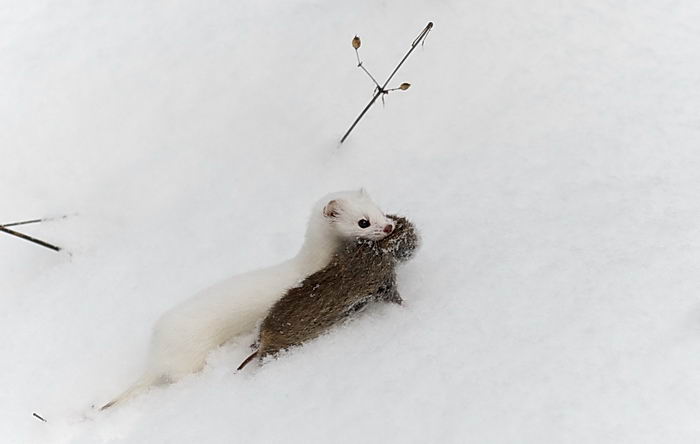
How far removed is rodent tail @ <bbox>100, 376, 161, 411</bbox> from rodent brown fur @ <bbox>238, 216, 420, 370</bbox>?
37 centimetres

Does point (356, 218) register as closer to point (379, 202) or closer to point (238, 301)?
point (379, 202)

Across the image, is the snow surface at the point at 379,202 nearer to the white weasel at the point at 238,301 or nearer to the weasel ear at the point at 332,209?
the white weasel at the point at 238,301

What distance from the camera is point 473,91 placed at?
2.67 metres

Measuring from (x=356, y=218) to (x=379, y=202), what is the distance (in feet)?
1.38

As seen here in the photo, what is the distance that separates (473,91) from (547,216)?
784 millimetres

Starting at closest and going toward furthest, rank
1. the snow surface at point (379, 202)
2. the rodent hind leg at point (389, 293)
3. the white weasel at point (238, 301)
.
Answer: the snow surface at point (379, 202) < the white weasel at point (238, 301) < the rodent hind leg at point (389, 293)

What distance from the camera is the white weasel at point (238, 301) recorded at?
2043 millimetres

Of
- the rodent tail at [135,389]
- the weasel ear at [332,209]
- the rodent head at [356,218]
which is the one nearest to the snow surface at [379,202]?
the rodent tail at [135,389]

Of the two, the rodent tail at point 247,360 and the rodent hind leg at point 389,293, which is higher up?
the rodent tail at point 247,360

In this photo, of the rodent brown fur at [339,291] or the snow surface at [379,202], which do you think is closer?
the snow surface at [379,202]

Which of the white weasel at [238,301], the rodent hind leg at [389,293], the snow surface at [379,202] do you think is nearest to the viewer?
the snow surface at [379,202]

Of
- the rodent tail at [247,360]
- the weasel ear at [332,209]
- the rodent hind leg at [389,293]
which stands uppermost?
the weasel ear at [332,209]

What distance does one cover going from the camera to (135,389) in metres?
2.08

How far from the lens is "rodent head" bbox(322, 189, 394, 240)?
2.10m
